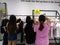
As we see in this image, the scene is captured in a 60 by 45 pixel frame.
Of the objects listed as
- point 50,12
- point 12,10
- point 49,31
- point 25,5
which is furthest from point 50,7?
point 49,31

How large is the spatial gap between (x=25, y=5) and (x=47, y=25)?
3.53 meters

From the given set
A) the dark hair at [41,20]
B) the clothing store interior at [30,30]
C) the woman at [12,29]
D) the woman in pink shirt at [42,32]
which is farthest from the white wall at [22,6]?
the dark hair at [41,20]

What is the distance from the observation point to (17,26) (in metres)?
4.43

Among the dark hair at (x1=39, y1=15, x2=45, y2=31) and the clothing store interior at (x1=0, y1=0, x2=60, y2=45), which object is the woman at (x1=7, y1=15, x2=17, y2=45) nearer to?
the clothing store interior at (x1=0, y1=0, x2=60, y2=45)

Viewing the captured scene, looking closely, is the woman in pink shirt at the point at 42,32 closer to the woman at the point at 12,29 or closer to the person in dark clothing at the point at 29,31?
the person in dark clothing at the point at 29,31

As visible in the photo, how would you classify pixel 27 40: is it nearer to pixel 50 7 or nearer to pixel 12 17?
pixel 12 17

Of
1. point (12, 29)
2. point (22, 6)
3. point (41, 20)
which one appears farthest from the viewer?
point (22, 6)

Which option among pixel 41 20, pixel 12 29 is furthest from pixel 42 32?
pixel 12 29

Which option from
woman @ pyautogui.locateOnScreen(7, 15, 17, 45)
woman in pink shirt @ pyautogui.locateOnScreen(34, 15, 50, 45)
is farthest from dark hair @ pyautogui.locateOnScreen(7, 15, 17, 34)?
woman in pink shirt @ pyautogui.locateOnScreen(34, 15, 50, 45)

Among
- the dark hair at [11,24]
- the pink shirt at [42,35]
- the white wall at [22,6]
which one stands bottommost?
the pink shirt at [42,35]

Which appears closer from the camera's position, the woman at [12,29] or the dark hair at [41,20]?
the dark hair at [41,20]

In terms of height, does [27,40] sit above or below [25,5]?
below

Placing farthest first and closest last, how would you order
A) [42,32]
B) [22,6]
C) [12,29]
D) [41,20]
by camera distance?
[22,6], [12,29], [42,32], [41,20]

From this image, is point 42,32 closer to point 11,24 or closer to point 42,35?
point 42,35
